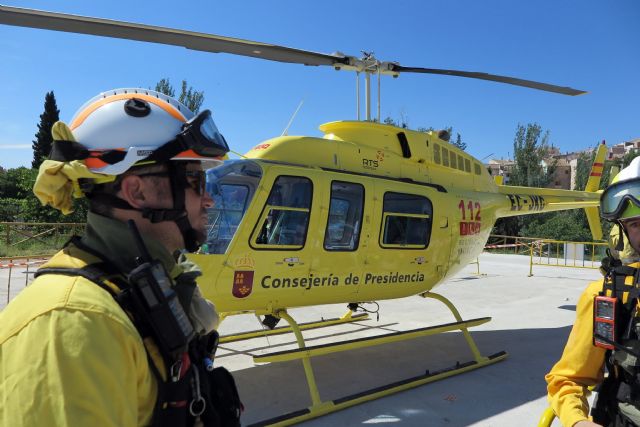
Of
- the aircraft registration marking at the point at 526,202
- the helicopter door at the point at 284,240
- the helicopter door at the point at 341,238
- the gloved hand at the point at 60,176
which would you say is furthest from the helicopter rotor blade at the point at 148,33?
the aircraft registration marking at the point at 526,202

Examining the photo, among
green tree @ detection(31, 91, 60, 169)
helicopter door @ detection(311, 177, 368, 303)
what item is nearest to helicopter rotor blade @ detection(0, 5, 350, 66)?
helicopter door @ detection(311, 177, 368, 303)

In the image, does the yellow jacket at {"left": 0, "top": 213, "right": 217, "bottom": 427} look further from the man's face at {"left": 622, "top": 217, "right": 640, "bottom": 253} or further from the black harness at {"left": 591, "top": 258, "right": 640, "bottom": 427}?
the man's face at {"left": 622, "top": 217, "right": 640, "bottom": 253}

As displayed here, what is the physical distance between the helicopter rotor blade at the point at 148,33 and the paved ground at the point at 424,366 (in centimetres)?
370

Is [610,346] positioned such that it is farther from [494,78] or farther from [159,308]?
[494,78]

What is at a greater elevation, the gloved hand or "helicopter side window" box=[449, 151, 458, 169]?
"helicopter side window" box=[449, 151, 458, 169]

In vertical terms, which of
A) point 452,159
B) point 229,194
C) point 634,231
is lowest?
point 634,231

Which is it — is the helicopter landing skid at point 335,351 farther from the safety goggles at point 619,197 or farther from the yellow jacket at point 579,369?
the safety goggles at point 619,197

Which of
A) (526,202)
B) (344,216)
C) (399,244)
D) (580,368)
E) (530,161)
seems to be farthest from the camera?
(530,161)

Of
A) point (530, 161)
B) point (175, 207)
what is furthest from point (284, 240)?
point (530, 161)

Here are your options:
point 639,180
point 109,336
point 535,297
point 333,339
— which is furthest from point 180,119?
point 535,297

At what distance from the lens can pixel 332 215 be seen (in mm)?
5207

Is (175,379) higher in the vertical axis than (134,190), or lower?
lower

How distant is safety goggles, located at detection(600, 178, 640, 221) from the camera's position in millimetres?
2162

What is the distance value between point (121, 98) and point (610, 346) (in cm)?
230
